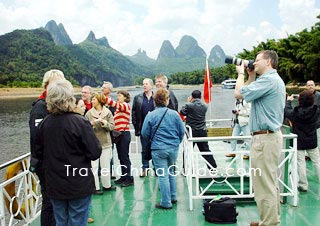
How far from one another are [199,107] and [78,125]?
11.3 ft

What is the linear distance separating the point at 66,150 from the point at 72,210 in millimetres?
509

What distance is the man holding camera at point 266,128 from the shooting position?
3207mm

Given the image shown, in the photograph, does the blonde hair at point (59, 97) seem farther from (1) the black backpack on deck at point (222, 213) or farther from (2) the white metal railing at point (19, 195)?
(1) the black backpack on deck at point (222, 213)

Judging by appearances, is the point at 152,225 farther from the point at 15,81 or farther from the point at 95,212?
the point at 15,81

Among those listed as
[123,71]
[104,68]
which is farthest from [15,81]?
[123,71]

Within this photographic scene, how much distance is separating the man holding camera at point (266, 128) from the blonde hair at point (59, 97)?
1.57 meters

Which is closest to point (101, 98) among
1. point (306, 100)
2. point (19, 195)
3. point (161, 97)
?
point (161, 97)

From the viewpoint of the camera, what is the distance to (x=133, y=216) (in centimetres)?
445

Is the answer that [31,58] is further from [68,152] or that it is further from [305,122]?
[68,152]

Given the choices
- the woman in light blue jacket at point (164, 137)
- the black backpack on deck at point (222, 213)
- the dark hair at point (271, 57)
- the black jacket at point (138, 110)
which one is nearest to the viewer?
the dark hair at point (271, 57)

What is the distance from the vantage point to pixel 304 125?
5.26 meters

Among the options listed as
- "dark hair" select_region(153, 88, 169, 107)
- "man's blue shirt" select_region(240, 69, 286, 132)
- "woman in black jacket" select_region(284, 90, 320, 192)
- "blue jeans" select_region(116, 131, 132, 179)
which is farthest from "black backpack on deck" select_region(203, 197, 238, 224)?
"blue jeans" select_region(116, 131, 132, 179)

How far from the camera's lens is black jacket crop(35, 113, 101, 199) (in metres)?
2.73

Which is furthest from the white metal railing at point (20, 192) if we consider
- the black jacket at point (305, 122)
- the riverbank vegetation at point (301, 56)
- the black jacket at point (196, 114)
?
the riverbank vegetation at point (301, 56)
